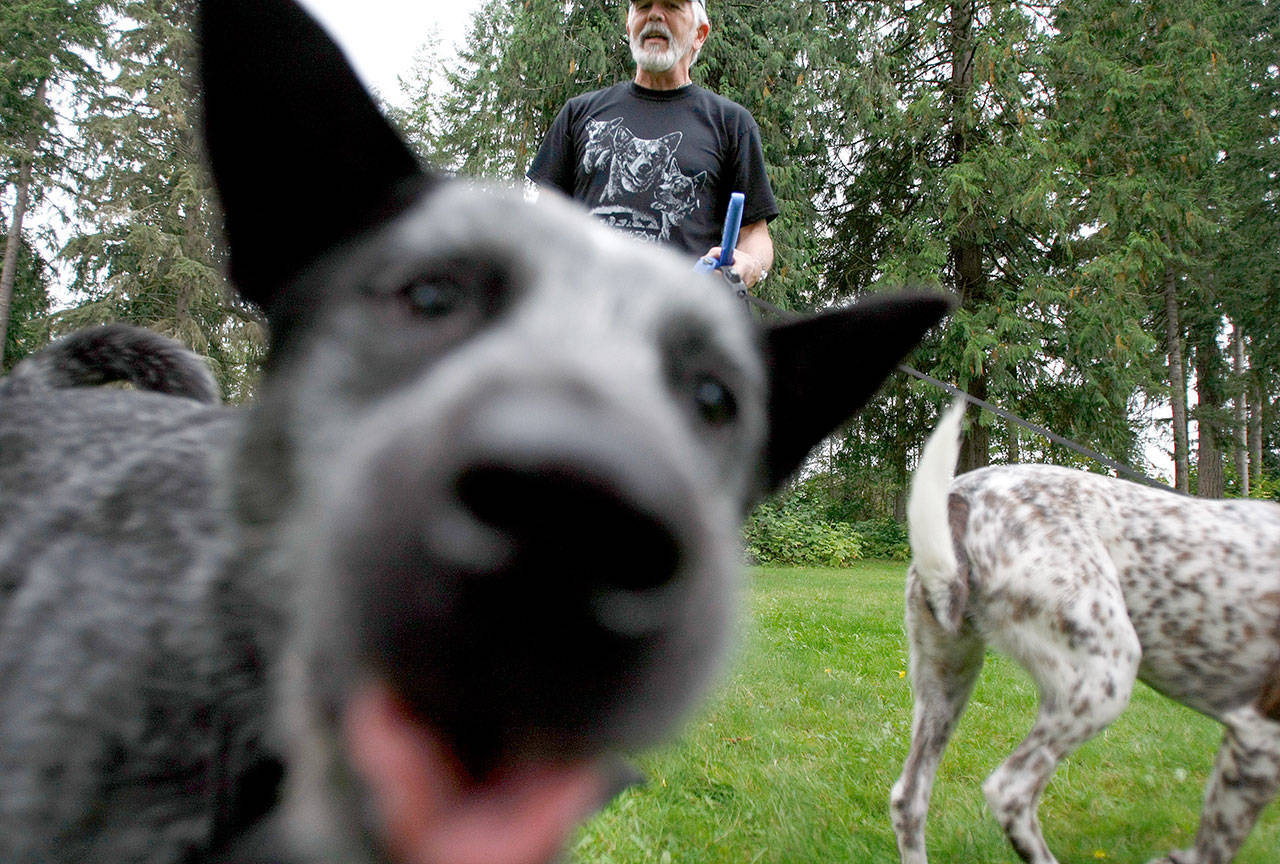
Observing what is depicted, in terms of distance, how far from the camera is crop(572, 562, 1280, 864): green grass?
3338 mm

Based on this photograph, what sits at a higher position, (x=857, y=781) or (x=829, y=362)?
(x=829, y=362)

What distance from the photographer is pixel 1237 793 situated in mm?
3473

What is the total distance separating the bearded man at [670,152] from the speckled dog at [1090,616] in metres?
1.47

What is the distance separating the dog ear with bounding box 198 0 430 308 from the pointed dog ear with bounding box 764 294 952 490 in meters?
0.91

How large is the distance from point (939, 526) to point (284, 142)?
3299mm

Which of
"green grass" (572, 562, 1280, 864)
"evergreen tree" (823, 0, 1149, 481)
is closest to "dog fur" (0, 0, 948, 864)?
"green grass" (572, 562, 1280, 864)

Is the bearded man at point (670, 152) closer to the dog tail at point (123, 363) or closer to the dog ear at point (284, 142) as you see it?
the dog tail at point (123, 363)

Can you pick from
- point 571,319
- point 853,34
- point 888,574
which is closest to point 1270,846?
point 571,319

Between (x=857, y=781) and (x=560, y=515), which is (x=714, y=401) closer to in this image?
(x=560, y=515)

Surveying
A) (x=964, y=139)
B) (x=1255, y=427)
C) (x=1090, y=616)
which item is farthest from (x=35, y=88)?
(x=1255, y=427)

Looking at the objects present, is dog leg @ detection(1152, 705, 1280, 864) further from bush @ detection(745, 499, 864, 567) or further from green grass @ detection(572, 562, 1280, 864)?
bush @ detection(745, 499, 864, 567)

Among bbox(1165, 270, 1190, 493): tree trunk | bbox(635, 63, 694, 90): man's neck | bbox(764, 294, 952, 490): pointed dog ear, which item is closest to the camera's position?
bbox(764, 294, 952, 490): pointed dog ear

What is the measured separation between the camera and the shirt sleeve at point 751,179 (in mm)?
3457

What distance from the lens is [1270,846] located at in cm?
384
